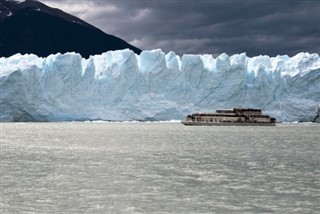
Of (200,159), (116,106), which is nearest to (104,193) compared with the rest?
(200,159)

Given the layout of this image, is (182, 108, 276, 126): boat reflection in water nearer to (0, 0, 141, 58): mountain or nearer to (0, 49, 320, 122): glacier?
(0, 49, 320, 122): glacier

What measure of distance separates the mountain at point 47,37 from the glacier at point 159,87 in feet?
328

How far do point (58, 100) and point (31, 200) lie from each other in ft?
213

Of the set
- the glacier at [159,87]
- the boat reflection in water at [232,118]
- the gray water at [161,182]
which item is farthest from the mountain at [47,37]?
the gray water at [161,182]

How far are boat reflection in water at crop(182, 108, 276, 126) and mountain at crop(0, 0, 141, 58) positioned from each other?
351 feet

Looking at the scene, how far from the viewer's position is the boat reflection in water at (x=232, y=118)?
84.2 metres

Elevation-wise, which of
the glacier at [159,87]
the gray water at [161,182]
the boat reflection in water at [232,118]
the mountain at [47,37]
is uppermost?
the mountain at [47,37]

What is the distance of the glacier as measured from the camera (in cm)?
8212

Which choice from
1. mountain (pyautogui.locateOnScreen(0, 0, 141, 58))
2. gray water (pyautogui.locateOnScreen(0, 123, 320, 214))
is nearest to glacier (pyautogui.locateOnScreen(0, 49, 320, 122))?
gray water (pyautogui.locateOnScreen(0, 123, 320, 214))

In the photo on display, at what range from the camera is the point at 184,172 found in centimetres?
2430

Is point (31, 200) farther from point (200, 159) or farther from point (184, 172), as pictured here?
point (200, 159)

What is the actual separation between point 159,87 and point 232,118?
11.9 m

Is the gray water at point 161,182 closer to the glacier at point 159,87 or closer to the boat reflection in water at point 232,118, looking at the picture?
the glacier at point 159,87

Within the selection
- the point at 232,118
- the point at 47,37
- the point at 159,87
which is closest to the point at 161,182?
the point at 232,118
